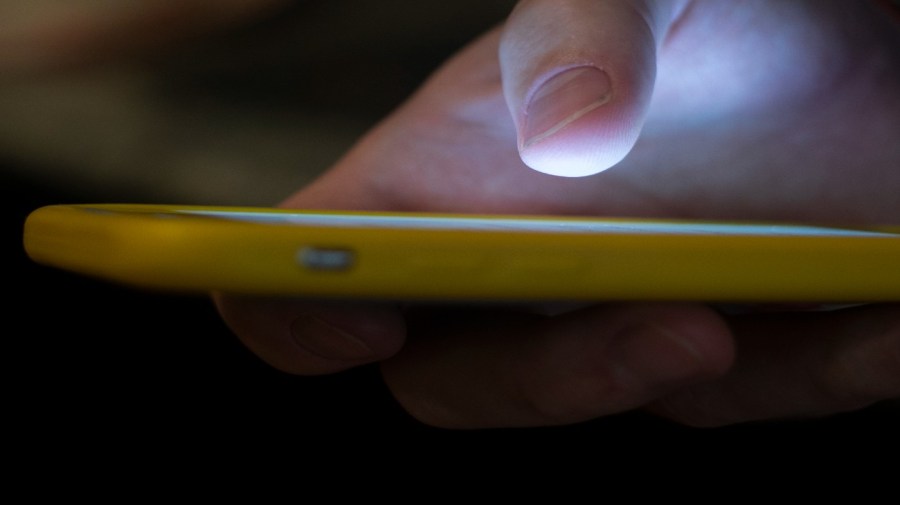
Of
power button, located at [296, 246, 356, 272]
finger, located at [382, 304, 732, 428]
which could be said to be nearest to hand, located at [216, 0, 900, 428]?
finger, located at [382, 304, 732, 428]

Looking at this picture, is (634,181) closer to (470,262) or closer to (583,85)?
(583,85)

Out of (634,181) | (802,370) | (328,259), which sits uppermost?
(634,181)

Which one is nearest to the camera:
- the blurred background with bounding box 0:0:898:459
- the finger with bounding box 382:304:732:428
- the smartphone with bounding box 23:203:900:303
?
the smartphone with bounding box 23:203:900:303

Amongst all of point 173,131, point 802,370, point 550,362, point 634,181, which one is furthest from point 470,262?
point 173,131

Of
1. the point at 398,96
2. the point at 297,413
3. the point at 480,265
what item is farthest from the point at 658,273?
the point at 398,96

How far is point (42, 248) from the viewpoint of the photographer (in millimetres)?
485

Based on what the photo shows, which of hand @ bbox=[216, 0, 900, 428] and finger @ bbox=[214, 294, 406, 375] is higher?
hand @ bbox=[216, 0, 900, 428]

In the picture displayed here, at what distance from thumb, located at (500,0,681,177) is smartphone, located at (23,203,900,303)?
0.19m

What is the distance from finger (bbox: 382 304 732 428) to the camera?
18.9 inches

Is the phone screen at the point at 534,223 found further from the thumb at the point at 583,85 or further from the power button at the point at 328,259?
the power button at the point at 328,259

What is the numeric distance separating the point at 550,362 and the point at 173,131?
1.17 m

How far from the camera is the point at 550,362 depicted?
21.2 inches

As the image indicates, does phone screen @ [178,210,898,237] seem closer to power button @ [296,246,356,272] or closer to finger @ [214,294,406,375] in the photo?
finger @ [214,294,406,375]

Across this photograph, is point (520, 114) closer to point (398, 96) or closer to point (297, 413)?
point (297, 413)
